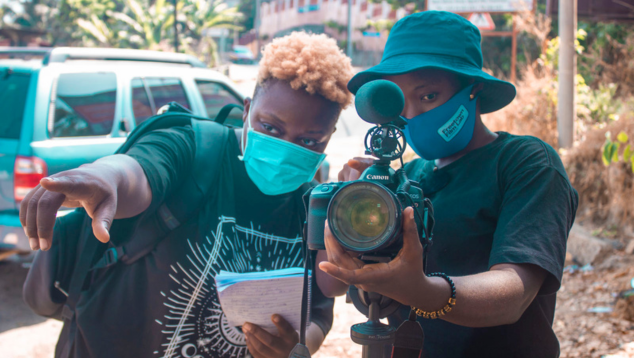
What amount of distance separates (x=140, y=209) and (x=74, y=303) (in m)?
0.44

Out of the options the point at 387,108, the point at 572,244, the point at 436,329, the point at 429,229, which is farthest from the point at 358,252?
the point at 572,244

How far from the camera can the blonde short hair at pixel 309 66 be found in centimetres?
188

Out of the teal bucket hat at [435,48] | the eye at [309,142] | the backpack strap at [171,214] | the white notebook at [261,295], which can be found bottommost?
the white notebook at [261,295]

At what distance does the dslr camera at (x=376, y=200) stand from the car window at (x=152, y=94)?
387 centimetres

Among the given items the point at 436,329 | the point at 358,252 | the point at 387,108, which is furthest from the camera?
the point at 436,329

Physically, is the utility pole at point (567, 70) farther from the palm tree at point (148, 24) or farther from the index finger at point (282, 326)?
the palm tree at point (148, 24)

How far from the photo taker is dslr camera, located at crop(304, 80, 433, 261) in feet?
3.86

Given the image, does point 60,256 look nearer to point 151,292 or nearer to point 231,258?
point 151,292

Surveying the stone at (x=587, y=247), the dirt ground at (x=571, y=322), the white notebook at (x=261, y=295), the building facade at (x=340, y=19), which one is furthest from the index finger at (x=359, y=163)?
the building facade at (x=340, y=19)

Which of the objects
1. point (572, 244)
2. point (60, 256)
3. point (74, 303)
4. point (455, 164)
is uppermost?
point (455, 164)

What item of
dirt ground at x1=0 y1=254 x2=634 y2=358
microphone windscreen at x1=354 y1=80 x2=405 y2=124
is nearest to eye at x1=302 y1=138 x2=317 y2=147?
microphone windscreen at x1=354 y1=80 x2=405 y2=124

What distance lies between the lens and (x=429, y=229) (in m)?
1.29

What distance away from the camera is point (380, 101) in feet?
4.19

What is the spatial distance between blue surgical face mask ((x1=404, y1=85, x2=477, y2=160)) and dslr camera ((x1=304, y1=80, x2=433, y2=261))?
1.00 ft
